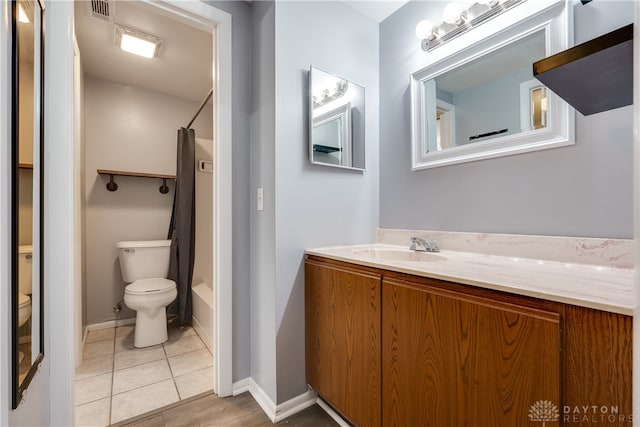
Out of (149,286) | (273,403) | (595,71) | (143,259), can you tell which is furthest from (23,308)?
(595,71)

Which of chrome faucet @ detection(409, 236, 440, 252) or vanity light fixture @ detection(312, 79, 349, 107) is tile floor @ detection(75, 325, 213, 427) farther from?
vanity light fixture @ detection(312, 79, 349, 107)

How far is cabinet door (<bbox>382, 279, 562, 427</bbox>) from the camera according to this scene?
69cm

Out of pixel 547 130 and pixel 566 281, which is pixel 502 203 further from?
pixel 566 281

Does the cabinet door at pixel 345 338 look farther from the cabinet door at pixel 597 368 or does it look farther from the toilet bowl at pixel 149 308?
the toilet bowl at pixel 149 308

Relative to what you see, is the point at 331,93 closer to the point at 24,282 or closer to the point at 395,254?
the point at 395,254

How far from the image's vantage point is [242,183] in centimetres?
168

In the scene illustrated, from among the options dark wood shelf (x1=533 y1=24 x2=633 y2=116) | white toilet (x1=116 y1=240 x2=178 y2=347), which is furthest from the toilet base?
dark wood shelf (x1=533 y1=24 x2=633 y2=116)

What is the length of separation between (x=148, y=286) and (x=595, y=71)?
2.80 m

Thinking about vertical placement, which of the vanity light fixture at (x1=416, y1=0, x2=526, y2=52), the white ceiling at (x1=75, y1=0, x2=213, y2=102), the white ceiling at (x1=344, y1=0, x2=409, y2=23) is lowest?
the vanity light fixture at (x1=416, y1=0, x2=526, y2=52)

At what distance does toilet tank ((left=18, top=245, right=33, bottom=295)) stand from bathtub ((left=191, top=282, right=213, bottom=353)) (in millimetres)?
1304

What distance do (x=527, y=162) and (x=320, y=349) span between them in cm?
132

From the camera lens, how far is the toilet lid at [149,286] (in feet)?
7.08

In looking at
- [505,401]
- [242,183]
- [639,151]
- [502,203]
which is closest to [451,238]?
[502,203]

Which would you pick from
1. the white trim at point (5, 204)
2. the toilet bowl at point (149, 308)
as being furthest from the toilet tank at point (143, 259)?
the white trim at point (5, 204)
